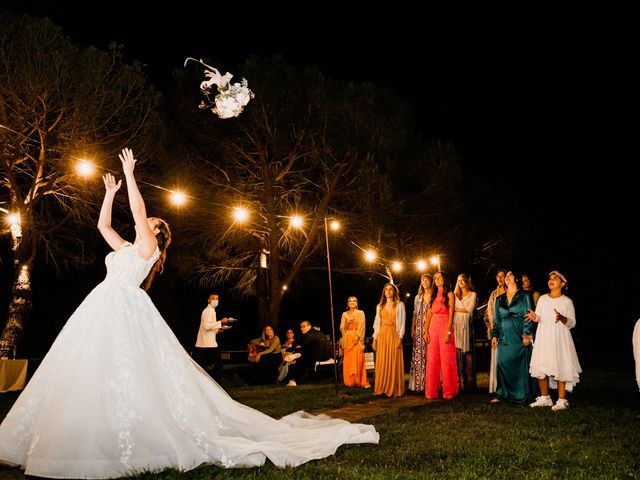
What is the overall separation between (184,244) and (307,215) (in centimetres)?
340

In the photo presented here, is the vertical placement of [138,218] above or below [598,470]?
above

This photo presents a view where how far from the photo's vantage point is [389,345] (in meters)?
9.00

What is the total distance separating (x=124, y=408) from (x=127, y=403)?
4cm

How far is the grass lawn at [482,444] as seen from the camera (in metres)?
3.74

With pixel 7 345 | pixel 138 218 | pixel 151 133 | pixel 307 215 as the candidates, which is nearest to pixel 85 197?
pixel 151 133

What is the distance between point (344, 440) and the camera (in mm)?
4480

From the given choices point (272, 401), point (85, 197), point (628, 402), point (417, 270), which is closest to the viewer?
point (628, 402)

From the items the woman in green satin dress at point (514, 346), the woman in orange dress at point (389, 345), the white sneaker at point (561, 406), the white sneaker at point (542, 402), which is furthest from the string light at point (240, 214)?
the white sneaker at point (561, 406)

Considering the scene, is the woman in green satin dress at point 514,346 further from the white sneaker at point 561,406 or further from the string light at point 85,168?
the string light at point 85,168

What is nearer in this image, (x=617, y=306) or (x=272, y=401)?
(x=272, y=401)

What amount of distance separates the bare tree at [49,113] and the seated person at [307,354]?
5.19m

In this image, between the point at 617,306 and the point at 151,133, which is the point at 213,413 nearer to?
the point at 151,133

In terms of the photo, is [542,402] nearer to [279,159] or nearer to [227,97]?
[227,97]

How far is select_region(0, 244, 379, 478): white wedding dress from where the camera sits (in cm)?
338
